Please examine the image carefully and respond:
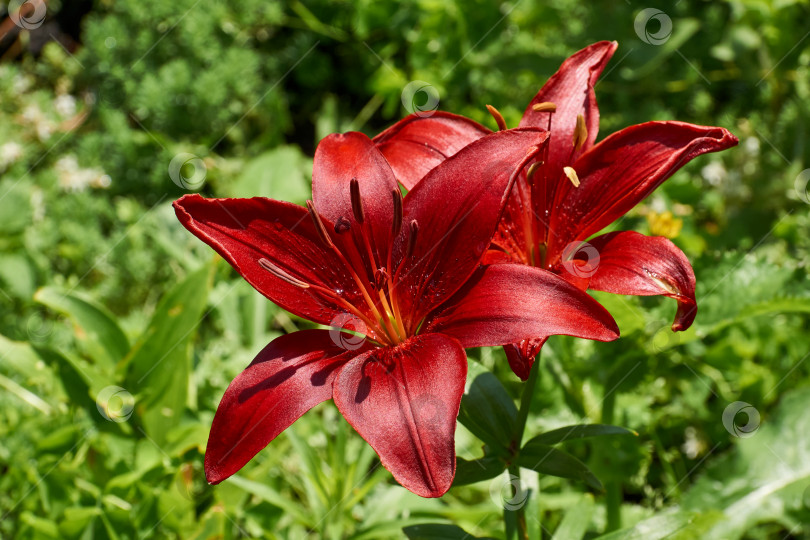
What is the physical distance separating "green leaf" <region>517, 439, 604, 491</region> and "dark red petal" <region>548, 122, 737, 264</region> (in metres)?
0.32

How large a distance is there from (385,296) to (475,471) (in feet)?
1.11

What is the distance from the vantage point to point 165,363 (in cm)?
208

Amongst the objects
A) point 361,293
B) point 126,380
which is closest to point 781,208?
point 361,293

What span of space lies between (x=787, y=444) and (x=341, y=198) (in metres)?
1.51

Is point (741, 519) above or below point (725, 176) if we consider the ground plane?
below

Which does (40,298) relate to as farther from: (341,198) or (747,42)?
(747,42)

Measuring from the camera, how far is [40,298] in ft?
7.04

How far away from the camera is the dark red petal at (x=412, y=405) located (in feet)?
3.25
